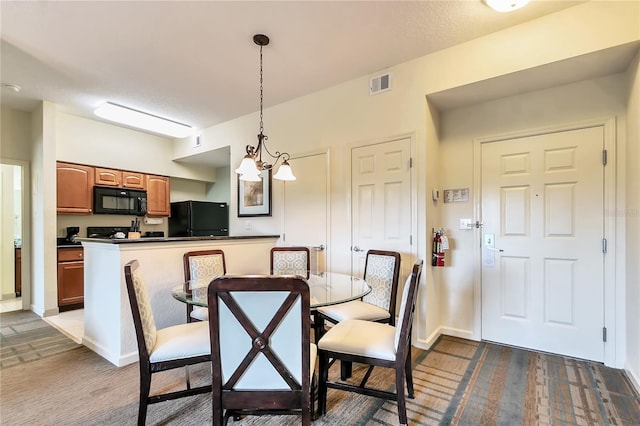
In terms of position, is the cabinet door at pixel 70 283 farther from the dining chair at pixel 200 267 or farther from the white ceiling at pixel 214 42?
the dining chair at pixel 200 267

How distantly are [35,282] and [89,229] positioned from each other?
0.99m

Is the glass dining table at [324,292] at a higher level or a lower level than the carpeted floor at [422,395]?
higher

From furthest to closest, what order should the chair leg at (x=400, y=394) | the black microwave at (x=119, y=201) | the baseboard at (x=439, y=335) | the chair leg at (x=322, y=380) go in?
the black microwave at (x=119, y=201)
the baseboard at (x=439, y=335)
the chair leg at (x=322, y=380)
the chair leg at (x=400, y=394)

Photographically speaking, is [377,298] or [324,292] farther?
[377,298]

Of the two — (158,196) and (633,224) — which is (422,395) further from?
(158,196)

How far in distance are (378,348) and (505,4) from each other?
249 centimetres

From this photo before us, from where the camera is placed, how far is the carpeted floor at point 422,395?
1.83 m

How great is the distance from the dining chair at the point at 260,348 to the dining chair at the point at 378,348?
0.41 m

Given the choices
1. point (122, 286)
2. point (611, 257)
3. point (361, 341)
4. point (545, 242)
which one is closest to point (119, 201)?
point (122, 286)

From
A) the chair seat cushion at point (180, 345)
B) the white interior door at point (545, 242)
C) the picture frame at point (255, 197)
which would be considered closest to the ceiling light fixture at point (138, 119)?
the picture frame at point (255, 197)

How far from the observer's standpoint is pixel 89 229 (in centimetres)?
482

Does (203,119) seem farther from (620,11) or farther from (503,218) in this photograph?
(620,11)

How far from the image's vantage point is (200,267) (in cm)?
288

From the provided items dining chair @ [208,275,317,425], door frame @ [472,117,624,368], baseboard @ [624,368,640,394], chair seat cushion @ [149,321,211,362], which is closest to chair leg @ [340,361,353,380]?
dining chair @ [208,275,317,425]
